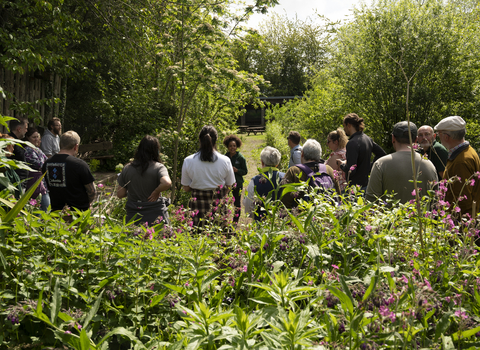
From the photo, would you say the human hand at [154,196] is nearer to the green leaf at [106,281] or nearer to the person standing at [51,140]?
the green leaf at [106,281]

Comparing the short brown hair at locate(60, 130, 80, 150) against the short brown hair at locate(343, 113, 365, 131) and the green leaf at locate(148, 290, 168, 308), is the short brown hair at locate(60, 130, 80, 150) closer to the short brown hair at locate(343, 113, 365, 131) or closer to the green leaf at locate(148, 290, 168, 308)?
the green leaf at locate(148, 290, 168, 308)

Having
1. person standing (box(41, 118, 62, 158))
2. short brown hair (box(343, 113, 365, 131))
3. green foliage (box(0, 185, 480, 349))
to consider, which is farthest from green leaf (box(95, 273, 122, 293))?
person standing (box(41, 118, 62, 158))

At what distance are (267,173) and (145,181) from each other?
1.83 metres

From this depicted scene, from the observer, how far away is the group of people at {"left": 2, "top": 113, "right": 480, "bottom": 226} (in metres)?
3.36

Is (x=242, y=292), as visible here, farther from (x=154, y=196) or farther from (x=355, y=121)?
(x=355, y=121)

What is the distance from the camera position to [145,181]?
4105 millimetres

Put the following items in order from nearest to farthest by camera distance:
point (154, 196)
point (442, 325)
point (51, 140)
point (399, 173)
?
point (442, 325) → point (399, 173) → point (154, 196) → point (51, 140)

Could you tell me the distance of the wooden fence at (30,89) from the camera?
778 centimetres

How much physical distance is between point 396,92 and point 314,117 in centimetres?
402

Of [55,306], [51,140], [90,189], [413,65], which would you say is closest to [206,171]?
[90,189]

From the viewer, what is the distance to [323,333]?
126 centimetres

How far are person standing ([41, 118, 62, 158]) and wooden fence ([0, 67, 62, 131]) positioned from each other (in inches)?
19.8

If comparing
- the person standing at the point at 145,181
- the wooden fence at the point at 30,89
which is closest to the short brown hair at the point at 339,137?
the person standing at the point at 145,181

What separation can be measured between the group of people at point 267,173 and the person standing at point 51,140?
174cm
